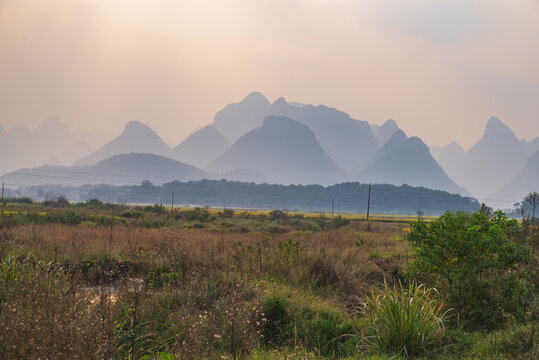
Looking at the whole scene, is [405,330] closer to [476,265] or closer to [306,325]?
[306,325]

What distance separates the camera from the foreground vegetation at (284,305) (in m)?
5.66

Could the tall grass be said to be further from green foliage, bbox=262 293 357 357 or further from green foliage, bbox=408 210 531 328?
green foliage, bbox=408 210 531 328

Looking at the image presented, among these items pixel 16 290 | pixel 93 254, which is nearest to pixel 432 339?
pixel 16 290

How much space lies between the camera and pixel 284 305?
8.98 m

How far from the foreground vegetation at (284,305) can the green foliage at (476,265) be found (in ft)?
0.09

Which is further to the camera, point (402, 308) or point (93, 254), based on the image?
point (93, 254)

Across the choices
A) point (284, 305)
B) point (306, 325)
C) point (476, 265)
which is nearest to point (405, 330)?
point (306, 325)

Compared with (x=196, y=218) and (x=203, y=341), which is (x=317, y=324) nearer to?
(x=203, y=341)

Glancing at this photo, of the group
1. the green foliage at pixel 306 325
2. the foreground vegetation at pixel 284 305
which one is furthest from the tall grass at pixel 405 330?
the green foliage at pixel 306 325

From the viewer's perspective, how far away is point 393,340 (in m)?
7.17

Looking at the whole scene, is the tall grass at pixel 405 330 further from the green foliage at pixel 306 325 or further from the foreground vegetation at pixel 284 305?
the green foliage at pixel 306 325

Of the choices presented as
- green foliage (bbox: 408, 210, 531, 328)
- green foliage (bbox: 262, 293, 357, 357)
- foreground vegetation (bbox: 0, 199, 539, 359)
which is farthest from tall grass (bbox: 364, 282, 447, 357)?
green foliage (bbox: 408, 210, 531, 328)

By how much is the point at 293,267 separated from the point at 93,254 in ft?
21.5

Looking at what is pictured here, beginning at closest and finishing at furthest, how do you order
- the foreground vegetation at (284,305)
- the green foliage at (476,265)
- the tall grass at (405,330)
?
the foreground vegetation at (284,305) < the tall grass at (405,330) < the green foliage at (476,265)
